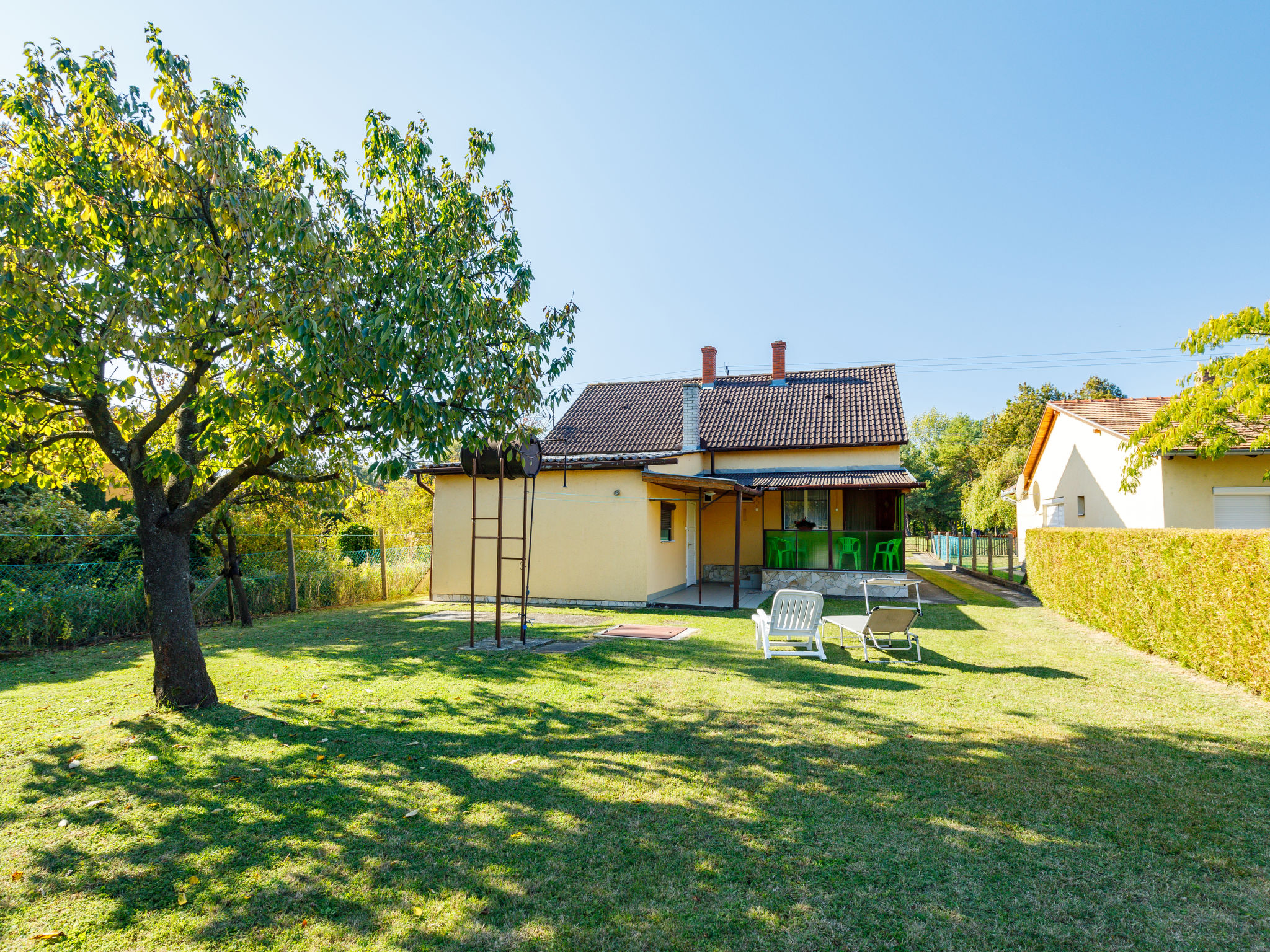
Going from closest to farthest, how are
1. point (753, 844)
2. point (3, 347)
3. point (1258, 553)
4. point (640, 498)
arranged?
point (753, 844)
point (3, 347)
point (1258, 553)
point (640, 498)

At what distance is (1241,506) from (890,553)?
7.24 meters

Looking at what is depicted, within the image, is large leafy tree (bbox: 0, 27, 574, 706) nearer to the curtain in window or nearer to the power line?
the curtain in window

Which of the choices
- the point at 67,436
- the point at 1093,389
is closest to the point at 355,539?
the point at 67,436

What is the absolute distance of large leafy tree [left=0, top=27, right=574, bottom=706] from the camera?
17.3 feet

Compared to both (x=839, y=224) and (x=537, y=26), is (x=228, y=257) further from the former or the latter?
(x=839, y=224)

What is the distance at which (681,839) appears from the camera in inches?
147

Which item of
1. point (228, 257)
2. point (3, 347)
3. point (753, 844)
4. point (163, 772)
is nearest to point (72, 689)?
point (163, 772)

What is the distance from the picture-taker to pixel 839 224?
17.8 metres

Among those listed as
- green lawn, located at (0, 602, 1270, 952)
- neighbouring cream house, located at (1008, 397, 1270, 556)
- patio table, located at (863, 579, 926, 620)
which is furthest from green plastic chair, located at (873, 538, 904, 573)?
green lawn, located at (0, 602, 1270, 952)

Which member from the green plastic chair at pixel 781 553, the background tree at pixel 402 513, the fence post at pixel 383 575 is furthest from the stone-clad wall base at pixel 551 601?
the background tree at pixel 402 513

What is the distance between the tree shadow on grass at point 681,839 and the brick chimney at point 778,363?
2045 centimetres

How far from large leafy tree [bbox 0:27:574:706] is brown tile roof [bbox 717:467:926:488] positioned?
11.8 m

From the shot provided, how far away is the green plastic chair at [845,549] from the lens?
1819cm

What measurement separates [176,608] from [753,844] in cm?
573
